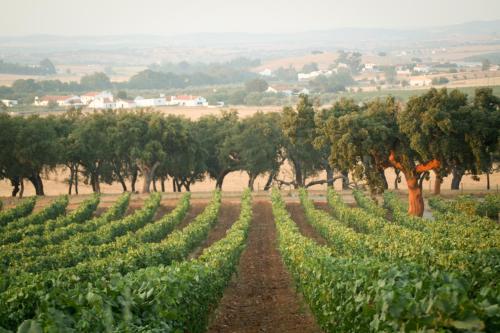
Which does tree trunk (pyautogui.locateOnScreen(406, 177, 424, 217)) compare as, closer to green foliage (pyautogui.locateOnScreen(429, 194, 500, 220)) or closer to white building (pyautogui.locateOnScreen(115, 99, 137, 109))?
green foliage (pyautogui.locateOnScreen(429, 194, 500, 220))

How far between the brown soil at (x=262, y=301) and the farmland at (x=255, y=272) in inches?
2.1

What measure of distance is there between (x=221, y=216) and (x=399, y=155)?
12096mm

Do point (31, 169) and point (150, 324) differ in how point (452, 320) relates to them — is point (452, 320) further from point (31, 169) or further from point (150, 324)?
point (31, 169)

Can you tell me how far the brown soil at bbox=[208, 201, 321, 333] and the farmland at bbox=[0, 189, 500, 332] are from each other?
0.05m

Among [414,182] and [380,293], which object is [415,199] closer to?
[414,182]

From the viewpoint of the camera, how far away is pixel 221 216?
158ft

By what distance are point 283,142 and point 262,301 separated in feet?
130

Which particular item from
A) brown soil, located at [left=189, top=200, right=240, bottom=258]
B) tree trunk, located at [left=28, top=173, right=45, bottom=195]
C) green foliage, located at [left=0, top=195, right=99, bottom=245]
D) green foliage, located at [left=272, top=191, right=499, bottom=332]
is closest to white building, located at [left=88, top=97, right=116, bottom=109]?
tree trunk, located at [left=28, top=173, right=45, bottom=195]

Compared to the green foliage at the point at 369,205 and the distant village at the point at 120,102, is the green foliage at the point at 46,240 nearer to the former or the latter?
the green foliage at the point at 369,205

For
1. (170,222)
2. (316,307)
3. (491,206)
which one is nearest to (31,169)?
(170,222)

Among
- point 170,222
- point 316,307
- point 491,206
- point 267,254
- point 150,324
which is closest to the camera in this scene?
point 150,324

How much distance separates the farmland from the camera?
1048 cm

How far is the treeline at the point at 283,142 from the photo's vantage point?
129ft

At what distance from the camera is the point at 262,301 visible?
23891 millimetres
